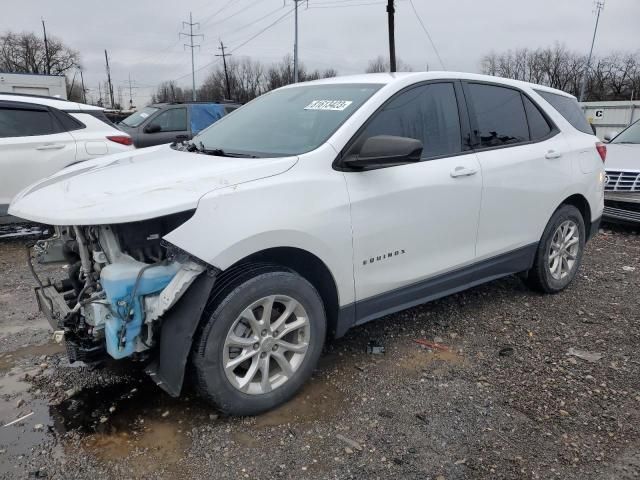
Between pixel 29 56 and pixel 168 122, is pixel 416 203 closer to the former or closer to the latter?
pixel 168 122

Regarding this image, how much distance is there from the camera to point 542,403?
3.05m

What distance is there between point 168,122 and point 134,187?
8478 mm

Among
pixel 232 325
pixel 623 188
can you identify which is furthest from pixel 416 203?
pixel 623 188

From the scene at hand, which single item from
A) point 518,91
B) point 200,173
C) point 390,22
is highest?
point 390,22

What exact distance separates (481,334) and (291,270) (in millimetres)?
1813

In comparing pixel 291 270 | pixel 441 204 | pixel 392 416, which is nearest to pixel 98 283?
pixel 291 270

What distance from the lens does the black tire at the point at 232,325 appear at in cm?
258

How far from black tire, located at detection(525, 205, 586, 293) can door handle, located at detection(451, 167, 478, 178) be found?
1.17 metres

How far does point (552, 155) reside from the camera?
427cm

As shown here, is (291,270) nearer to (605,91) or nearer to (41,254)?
(41,254)

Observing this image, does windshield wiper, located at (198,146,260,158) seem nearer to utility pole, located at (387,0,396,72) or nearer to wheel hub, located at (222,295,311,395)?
wheel hub, located at (222,295,311,395)

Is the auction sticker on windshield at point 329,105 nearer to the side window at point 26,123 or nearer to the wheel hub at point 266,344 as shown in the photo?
the wheel hub at point 266,344

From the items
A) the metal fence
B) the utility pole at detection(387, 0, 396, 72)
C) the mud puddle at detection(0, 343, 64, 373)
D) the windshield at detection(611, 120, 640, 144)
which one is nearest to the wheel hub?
the mud puddle at detection(0, 343, 64, 373)

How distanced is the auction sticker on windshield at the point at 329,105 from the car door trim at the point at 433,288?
1197 mm
